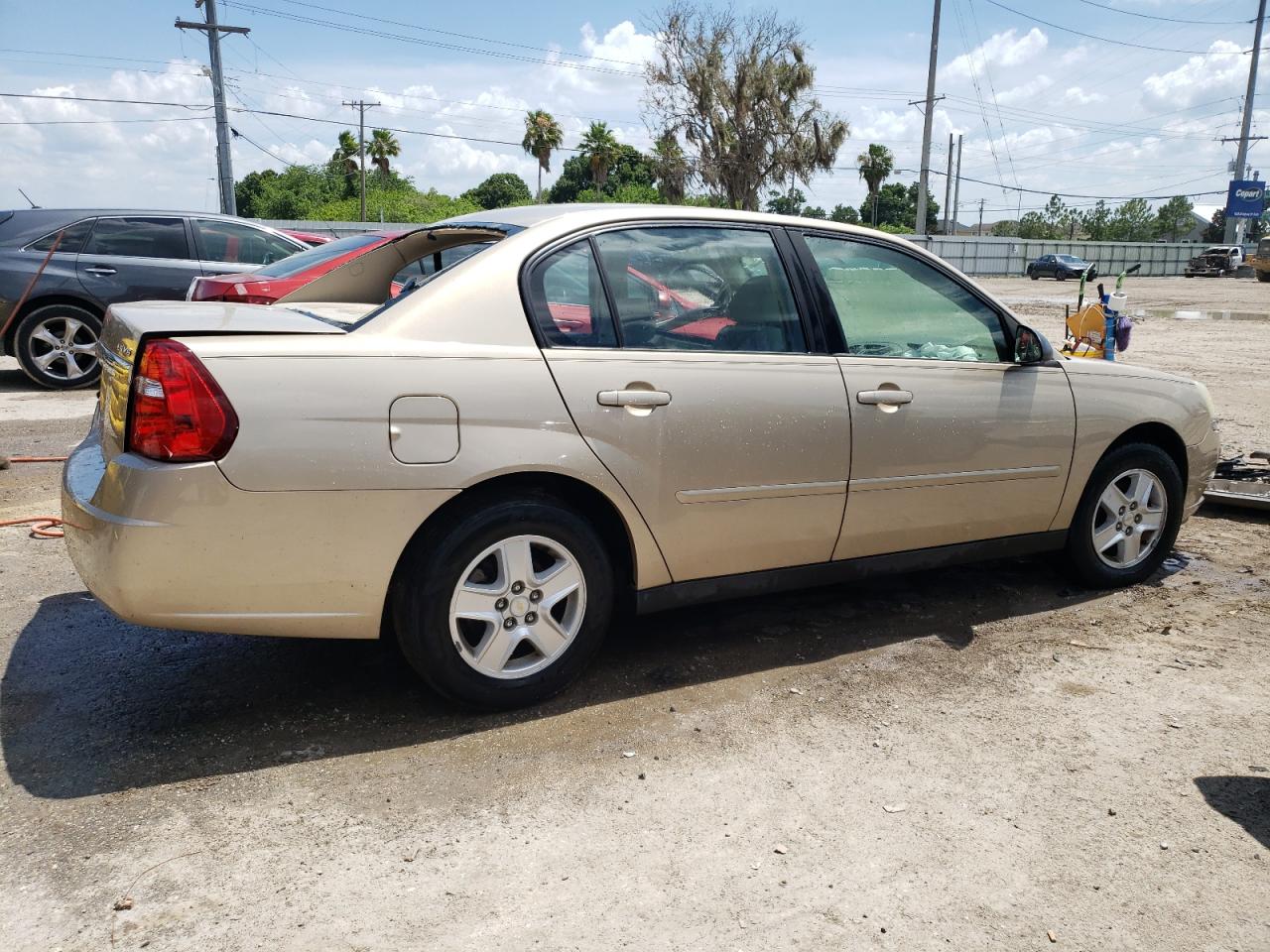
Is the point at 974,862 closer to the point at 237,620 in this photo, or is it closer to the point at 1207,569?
the point at 237,620

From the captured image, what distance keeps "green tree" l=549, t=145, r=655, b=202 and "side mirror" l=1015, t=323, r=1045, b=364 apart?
59555 millimetres

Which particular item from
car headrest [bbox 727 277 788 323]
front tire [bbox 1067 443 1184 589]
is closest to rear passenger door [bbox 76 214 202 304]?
car headrest [bbox 727 277 788 323]

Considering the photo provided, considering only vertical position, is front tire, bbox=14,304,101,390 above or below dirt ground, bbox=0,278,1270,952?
above

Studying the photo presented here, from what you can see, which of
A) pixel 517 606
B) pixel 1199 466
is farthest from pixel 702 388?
pixel 1199 466

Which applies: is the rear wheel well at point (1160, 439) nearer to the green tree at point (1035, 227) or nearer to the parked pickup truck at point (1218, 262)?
the parked pickup truck at point (1218, 262)

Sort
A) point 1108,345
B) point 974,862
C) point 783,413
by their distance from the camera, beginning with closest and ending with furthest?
point 974,862 < point 783,413 < point 1108,345

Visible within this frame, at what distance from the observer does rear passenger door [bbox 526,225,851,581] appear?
3.38m

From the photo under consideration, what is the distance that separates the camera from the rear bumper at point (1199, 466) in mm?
4828

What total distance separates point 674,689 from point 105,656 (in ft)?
6.80

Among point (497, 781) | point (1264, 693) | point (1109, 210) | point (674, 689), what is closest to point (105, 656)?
point (497, 781)

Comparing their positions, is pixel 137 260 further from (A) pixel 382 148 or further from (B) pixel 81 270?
(A) pixel 382 148

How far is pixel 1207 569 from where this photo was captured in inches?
203

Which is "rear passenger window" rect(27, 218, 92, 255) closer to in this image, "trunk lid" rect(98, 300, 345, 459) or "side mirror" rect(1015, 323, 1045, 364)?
"trunk lid" rect(98, 300, 345, 459)

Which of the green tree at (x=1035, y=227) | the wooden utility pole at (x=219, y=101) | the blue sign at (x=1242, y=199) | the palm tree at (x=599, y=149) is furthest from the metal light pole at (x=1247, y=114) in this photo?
the wooden utility pole at (x=219, y=101)
